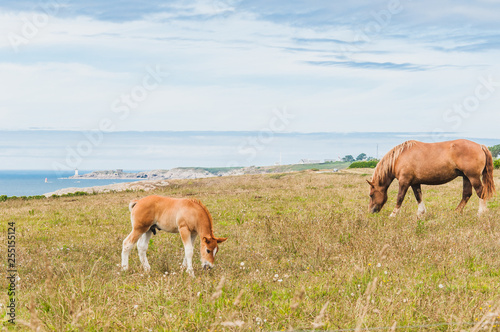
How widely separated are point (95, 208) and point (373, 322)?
18.1 metres

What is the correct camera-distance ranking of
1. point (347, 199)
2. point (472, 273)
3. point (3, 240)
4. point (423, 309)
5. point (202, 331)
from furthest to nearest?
point (347, 199)
point (3, 240)
point (472, 273)
point (423, 309)
point (202, 331)

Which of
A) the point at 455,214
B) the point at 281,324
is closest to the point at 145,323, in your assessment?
the point at 281,324

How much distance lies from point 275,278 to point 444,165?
9.31 m

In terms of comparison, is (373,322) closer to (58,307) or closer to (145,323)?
(145,323)

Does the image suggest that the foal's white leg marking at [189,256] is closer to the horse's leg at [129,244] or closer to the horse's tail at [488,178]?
the horse's leg at [129,244]

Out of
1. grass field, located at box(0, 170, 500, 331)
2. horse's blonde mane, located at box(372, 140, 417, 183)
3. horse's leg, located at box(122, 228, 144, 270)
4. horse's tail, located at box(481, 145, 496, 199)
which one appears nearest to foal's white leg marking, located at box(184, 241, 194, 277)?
grass field, located at box(0, 170, 500, 331)

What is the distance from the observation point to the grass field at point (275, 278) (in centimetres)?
504

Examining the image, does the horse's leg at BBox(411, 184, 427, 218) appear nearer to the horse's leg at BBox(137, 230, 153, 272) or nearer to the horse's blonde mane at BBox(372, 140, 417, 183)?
the horse's blonde mane at BBox(372, 140, 417, 183)

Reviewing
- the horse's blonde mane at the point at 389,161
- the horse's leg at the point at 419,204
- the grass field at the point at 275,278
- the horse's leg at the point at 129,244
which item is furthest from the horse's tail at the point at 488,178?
the horse's leg at the point at 129,244

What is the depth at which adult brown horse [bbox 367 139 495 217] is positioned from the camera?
1345 centimetres

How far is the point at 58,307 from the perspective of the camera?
5.41 m

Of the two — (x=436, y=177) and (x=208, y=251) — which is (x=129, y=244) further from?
(x=436, y=177)

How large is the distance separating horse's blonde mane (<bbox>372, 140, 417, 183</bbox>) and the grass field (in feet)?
4.60

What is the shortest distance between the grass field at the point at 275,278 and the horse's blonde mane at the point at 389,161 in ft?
4.60
